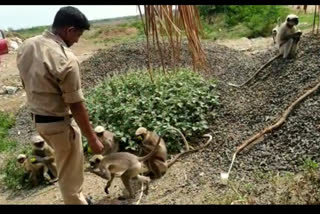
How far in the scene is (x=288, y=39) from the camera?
8477 millimetres

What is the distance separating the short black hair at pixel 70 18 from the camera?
3.71 meters

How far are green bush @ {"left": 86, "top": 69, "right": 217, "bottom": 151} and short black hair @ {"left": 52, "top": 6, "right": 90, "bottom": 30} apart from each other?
9.32ft

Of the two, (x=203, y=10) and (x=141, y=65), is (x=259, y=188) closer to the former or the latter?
(x=141, y=65)

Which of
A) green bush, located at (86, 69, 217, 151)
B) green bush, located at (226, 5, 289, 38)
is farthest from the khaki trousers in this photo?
green bush, located at (226, 5, 289, 38)

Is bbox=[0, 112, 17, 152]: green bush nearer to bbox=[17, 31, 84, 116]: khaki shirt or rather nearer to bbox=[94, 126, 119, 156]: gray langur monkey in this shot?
bbox=[94, 126, 119, 156]: gray langur monkey

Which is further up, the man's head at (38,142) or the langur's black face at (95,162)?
the langur's black face at (95,162)

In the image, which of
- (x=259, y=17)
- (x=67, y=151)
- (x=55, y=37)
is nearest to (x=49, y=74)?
(x=55, y=37)

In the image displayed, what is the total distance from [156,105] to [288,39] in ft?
9.43

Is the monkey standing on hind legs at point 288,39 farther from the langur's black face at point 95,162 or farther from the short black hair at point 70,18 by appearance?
the short black hair at point 70,18

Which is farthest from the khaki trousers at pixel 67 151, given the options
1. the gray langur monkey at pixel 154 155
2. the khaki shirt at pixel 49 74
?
the gray langur monkey at pixel 154 155

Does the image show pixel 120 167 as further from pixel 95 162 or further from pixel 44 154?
pixel 44 154

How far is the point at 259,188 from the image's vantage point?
15.1ft

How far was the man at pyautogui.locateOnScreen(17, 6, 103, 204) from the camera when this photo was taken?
11.7ft
